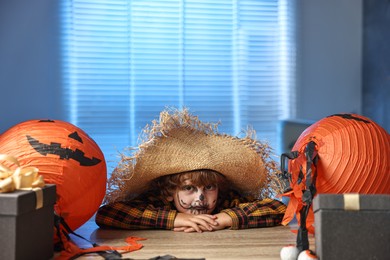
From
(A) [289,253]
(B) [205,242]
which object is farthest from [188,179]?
(A) [289,253]

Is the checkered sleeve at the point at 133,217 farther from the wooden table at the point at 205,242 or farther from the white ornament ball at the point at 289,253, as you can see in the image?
the white ornament ball at the point at 289,253

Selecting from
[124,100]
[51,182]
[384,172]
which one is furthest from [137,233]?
[124,100]

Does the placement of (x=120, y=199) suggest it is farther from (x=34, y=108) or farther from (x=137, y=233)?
(x=34, y=108)

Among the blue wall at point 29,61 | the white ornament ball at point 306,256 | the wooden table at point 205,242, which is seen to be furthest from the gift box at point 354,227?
the blue wall at point 29,61

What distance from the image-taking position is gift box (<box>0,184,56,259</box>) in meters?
1.02

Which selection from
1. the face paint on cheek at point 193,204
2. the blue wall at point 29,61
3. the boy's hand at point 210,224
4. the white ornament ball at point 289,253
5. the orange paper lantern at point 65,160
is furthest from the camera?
the blue wall at point 29,61

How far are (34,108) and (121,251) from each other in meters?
2.49

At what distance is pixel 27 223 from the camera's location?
42.4 inches

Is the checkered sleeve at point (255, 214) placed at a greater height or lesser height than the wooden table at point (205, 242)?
greater

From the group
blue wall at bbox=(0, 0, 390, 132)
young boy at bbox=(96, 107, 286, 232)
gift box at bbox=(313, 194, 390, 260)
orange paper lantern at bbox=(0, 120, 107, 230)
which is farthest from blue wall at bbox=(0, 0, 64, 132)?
gift box at bbox=(313, 194, 390, 260)

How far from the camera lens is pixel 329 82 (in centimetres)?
388

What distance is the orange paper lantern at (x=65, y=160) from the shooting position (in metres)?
1.31

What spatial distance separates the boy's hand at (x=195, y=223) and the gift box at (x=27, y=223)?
43 centimetres

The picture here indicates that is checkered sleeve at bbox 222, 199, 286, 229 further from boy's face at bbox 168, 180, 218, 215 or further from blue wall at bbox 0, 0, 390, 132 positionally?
blue wall at bbox 0, 0, 390, 132
